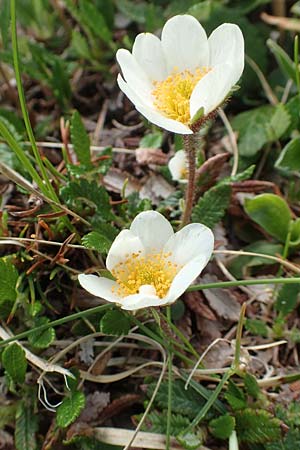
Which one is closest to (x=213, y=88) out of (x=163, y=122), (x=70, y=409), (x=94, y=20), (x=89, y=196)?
(x=163, y=122)

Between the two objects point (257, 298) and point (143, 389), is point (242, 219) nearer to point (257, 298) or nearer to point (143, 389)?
point (257, 298)

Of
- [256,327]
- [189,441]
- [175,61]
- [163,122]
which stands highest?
[175,61]

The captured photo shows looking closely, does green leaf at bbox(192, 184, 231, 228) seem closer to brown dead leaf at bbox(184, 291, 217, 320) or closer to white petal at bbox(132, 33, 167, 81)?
brown dead leaf at bbox(184, 291, 217, 320)

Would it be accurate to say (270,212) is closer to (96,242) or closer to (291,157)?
(291,157)

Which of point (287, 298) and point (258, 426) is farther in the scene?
point (287, 298)

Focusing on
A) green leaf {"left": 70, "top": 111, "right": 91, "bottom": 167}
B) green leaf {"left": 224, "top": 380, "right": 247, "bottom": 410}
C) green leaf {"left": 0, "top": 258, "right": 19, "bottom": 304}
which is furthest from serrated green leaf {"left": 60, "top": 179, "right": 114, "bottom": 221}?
green leaf {"left": 224, "top": 380, "right": 247, "bottom": 410}

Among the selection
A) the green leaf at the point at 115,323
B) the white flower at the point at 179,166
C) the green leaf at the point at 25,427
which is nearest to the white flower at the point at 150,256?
the green leaf at the point at 115,323
